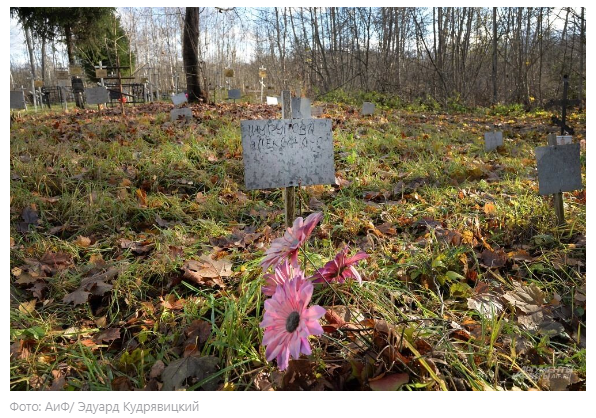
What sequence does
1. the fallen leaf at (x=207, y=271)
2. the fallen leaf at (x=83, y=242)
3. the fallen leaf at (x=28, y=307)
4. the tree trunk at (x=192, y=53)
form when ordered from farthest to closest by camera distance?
1. the tree trunk at (x=192, y=53)
2. the fallen leaf at (x=83, y=242)
3. the fallen leaf at (x=207, y=271)
4. the fallen leaf at (x=28, y=307)

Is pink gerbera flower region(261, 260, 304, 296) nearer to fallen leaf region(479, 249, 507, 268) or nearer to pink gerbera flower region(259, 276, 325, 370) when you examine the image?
pink gerbera flower region(259, 276, 325, 370)

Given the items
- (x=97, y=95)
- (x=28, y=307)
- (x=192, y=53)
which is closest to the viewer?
(x=28, y=307)

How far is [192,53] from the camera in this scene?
1004cm

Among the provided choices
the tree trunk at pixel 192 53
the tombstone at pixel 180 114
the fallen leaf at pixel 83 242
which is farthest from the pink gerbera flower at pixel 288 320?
the tree trunk at pixel 192 53

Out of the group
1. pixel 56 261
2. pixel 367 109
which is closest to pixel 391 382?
pixel 56 261

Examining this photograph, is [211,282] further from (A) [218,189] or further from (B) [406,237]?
(A) [218,189]

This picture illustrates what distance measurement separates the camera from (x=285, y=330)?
1.15 meters

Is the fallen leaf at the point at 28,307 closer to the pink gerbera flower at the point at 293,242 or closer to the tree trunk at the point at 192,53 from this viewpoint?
the pink gerbera flower at the point at 293,242

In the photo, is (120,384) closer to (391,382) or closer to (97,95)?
(391,382)

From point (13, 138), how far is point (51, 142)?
684mm

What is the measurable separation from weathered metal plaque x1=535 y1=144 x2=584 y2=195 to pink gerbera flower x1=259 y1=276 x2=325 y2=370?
2175mm

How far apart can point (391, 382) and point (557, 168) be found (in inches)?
83.3

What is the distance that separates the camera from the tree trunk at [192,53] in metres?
9.87

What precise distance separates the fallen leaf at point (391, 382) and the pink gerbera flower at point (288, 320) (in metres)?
0.35
